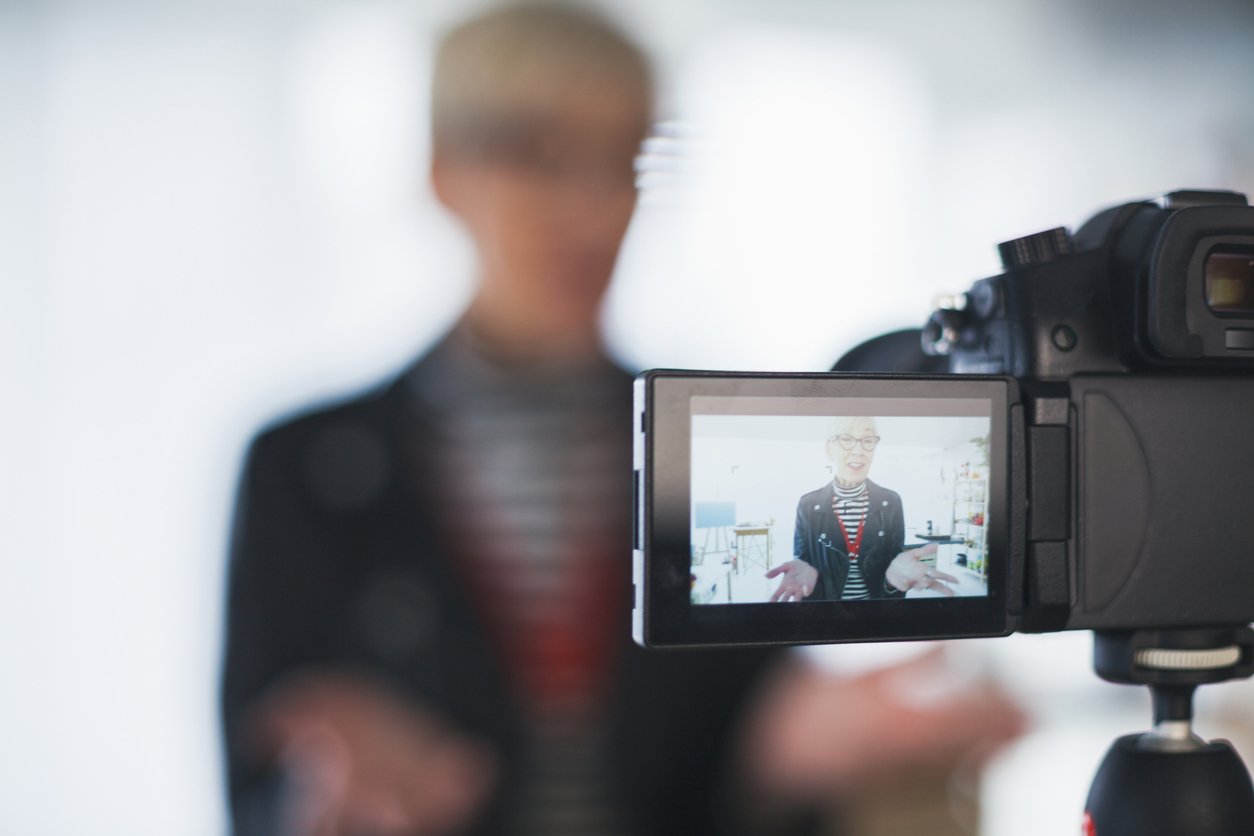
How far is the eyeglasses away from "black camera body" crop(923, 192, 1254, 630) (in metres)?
0.10

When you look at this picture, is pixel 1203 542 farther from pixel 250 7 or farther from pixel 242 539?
pixel 250 7

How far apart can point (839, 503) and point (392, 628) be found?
0.82 m

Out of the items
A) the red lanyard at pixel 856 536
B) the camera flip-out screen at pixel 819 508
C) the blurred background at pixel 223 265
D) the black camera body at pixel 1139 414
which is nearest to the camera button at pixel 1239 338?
the black camera body at pixel 1139 414

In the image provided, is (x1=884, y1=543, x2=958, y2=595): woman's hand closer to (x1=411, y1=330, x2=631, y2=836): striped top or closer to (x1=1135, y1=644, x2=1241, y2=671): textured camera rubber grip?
(x1=1135, y1=644, x2=1241, y2=671): textured camera rubber grip

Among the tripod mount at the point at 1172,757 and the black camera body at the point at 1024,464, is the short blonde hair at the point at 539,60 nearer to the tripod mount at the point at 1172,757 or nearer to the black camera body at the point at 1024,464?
the black camera body at the point at 1024,464

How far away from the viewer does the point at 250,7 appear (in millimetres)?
1145

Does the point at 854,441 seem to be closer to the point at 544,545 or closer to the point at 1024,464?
the point at 1024,464

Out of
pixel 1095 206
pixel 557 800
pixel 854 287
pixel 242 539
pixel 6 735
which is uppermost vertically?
pixel 1095 206

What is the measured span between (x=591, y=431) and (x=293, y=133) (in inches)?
20.5

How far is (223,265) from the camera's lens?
1146 millimetres

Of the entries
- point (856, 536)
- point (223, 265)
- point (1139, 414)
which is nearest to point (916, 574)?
point (856, 536)

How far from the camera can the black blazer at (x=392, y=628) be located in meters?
1.17

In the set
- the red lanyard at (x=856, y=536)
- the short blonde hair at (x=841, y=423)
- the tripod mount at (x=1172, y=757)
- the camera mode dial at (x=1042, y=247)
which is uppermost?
the camera mode dial at (x=1042, y=247)

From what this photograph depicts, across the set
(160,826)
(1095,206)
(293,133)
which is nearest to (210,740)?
(160,826)
